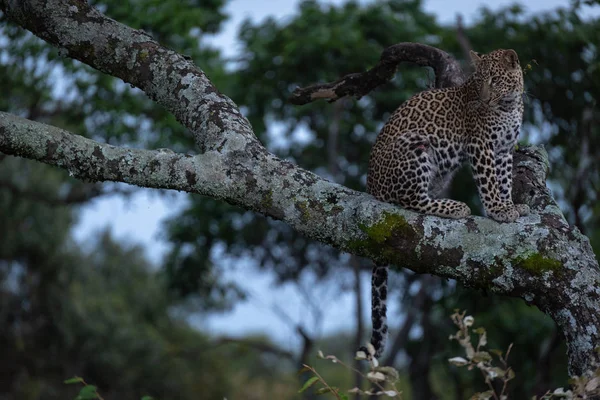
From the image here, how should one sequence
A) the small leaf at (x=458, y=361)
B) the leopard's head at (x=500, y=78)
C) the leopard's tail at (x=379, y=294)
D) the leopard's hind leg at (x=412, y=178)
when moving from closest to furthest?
1. the small leaf at (x=458, y=361)
2. the leopard's tail at (x=379, y=294)
3. the leopard's hind leg at (x=412, y=178)
4. the leopard's head at (x=500, y=78)

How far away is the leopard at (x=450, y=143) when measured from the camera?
602 cm

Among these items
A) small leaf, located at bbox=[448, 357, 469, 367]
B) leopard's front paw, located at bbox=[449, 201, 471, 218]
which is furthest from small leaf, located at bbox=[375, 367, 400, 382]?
leopard's front paw, located at bbox=[449, 201, 471, 218]

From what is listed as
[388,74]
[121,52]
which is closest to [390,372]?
[121,52]

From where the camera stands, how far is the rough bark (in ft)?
15.4

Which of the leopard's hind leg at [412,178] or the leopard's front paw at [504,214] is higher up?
the leopard's hind leg at [412,178]

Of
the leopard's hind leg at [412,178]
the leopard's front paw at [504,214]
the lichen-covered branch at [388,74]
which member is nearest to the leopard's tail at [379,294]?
the leopard's hind leg at [412,178]

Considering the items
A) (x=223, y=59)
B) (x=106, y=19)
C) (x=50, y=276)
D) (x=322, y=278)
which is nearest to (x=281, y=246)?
(x=322, y=278)

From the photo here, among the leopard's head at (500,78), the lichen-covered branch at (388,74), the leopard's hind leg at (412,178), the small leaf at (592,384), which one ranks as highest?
the lichen-covered branch at (388,74)

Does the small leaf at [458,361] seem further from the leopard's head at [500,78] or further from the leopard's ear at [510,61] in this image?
the leopard's ear at [510,61]

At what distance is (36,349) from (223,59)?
40.8 feet

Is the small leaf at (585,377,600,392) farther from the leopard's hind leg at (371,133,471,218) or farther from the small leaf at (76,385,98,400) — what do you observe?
the small leaf at (76,385,98,400)

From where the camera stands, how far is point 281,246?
17281mm

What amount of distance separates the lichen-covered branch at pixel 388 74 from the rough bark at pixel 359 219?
1.50 metres

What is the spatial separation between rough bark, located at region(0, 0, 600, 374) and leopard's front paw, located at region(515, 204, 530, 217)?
57 mm
